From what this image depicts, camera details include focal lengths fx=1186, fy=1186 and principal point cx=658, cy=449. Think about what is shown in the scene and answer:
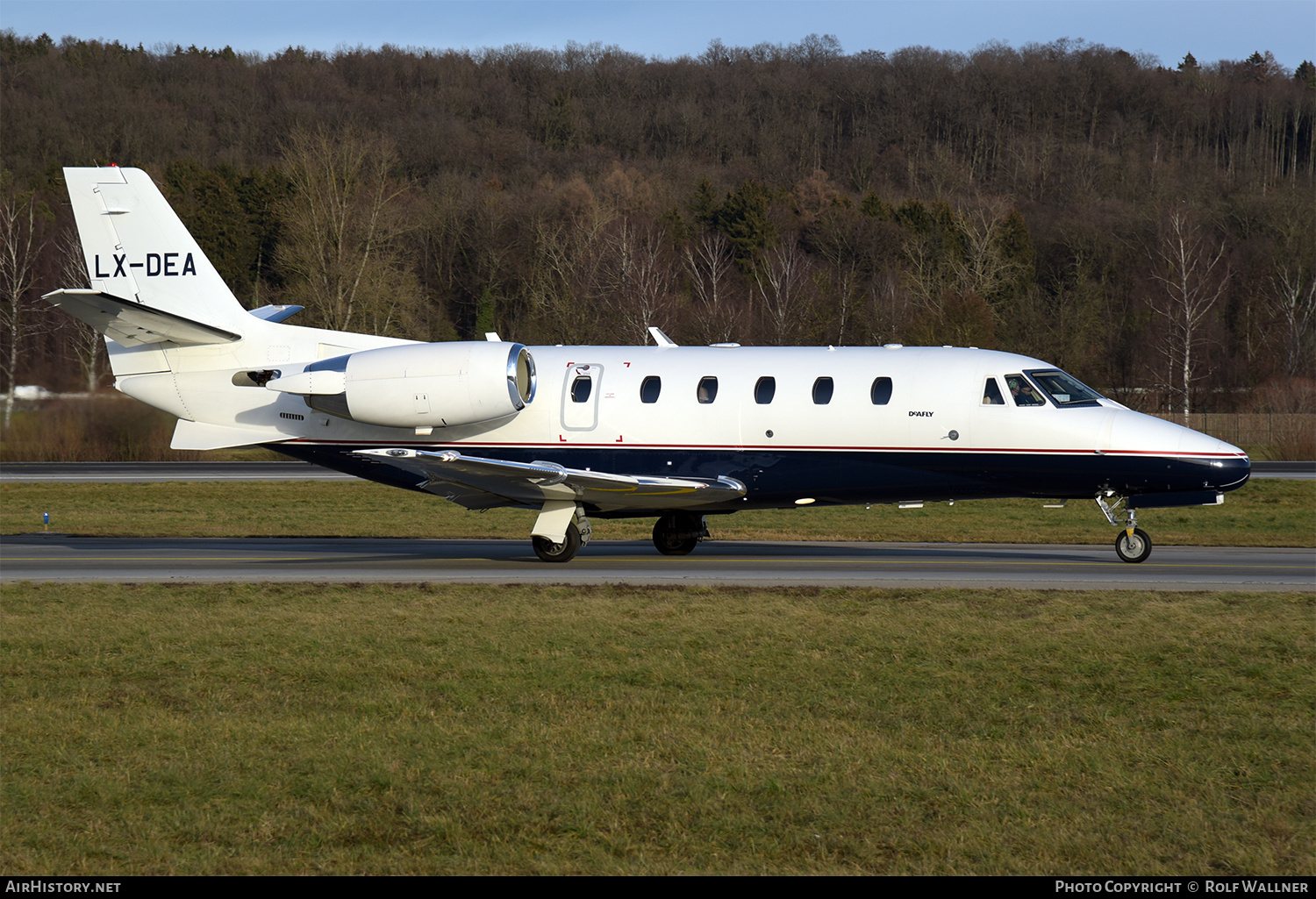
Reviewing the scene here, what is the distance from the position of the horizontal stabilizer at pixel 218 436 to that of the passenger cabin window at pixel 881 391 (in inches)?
403

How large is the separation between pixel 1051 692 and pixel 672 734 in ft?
12.2

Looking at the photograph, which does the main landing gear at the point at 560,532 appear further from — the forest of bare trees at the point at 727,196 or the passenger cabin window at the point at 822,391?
the forest of bare trees at the point at 727,196

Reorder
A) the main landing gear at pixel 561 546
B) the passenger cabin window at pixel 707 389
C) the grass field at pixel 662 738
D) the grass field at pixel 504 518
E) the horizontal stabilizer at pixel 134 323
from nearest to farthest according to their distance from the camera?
1. the grass field at pixel 662 738
2. the horizontal stabilizer at pixel 134 323
3. the passenger cabin window at pixel 707 389
4. the main landing gear at pixel 561 546
5. the grass field at pixel 504 518

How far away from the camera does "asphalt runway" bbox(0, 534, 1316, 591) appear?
17938mm

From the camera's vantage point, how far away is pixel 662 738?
9.23 meters

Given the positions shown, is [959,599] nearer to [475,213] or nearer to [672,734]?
[672,734]

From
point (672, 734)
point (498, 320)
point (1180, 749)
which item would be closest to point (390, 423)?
point (672, 734)

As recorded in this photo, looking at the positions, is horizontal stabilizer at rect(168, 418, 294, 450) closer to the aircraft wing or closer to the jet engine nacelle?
the jet engine nacelle

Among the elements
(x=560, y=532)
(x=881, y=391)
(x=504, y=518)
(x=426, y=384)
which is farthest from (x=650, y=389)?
(x=504, y=518)

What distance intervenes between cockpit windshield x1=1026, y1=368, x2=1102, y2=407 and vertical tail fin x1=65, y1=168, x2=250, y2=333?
14.0 m

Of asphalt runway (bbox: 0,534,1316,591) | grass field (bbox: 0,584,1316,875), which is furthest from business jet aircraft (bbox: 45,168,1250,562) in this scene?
grass field (bbox: 0,584,1316,875)

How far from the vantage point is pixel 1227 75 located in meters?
130

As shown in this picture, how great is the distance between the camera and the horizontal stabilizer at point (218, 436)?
21.2m

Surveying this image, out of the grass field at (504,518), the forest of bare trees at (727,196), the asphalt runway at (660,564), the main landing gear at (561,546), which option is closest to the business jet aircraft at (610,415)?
the main landing gear at (561,546)
